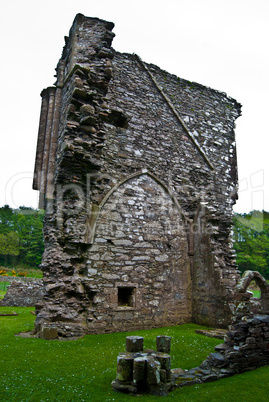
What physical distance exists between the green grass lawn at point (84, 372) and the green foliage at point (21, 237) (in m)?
35.6

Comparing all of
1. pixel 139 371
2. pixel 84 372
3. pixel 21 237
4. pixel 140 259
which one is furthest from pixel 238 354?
pixel 21 237

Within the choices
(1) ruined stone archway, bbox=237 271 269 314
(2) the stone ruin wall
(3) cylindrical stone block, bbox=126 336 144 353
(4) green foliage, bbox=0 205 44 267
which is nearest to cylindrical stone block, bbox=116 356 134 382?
(3) cylindrical stone block, bbox=126 336 144 353

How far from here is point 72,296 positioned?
7.86 metres

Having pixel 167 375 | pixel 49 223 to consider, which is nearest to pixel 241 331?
pixel 167 375

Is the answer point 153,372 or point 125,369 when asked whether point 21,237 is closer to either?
point 125,369

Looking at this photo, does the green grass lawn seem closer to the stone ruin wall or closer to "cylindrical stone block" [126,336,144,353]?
"cylindrical stone block" [126,336,144,353]

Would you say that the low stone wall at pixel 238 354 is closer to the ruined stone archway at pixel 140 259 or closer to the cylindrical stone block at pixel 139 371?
the cylindrical stone block at pixel 139 371

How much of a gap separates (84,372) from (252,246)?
42232mm

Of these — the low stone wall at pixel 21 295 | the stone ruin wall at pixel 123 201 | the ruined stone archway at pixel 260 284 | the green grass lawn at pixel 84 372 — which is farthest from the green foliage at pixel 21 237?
the ruined stone archway at pixel 260 284

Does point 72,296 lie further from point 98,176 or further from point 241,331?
point 241,331

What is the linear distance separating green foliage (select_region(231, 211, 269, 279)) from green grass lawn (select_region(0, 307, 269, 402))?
3517 centimetres

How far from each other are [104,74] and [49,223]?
14.3 feet

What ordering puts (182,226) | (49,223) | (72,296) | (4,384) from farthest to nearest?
1. (182,226)
2. (49,223)
3. (72,296)
4. (4,384)

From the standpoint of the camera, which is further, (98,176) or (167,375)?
(98,176)
